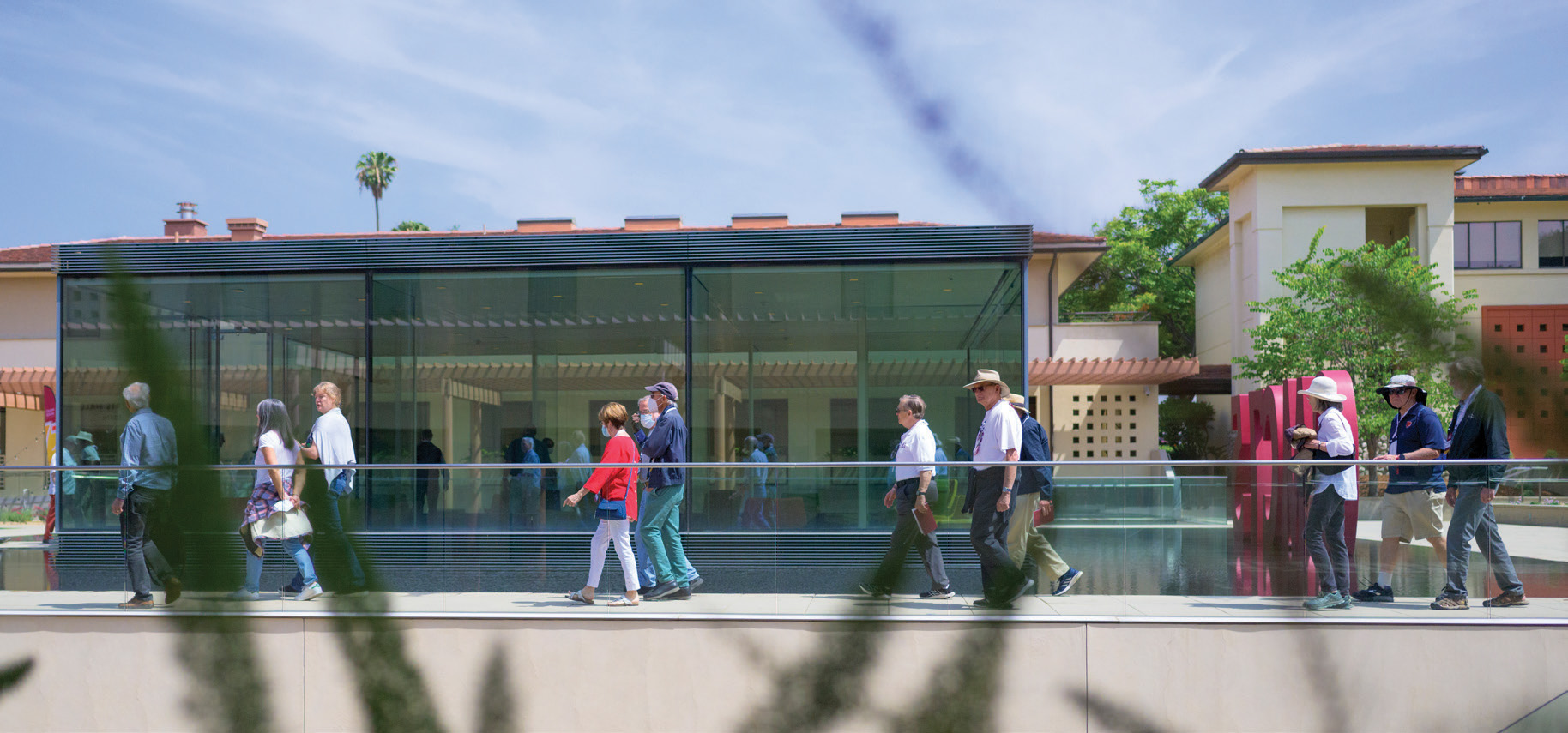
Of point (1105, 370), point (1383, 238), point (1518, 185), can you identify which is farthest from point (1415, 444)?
point (1105, 370)

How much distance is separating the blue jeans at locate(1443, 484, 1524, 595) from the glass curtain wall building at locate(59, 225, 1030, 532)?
6.64 m

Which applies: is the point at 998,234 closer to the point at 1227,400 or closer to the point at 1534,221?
the point at 1534,221

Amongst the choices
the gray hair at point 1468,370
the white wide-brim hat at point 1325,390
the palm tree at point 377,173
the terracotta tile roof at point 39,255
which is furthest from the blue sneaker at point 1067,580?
the palm tree at point 377,173

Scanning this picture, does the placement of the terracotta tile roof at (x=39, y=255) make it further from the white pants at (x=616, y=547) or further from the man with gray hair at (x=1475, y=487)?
the white pants at (x=616, y=547)

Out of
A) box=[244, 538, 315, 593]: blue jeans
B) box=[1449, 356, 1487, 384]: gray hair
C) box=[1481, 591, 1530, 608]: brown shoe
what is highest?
box=[1449, 356, 1487, 384]: gray hair

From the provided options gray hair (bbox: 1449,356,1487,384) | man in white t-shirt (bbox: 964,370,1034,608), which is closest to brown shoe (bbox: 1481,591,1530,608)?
man in white t-shirt (bbox: 964,370,1034,608)

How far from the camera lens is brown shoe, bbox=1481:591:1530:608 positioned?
483 centimetres

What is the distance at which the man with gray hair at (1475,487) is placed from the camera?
586mm

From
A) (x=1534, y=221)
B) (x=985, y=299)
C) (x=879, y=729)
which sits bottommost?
(x=879, y=729)

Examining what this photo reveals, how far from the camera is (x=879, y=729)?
2.68 ft

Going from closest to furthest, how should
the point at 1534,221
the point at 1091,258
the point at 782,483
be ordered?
the point at 1534,221 < the point at 782,483 < the point at 1091,258

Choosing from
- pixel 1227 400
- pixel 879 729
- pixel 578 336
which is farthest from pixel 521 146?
pixel 1227 400

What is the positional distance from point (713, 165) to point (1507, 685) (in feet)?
15.9

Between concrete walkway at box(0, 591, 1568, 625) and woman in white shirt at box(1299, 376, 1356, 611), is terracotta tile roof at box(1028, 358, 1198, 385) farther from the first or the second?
concrete walkway at box(0, 591, 1568, 625)
